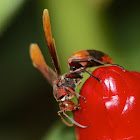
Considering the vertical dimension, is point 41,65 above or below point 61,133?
above

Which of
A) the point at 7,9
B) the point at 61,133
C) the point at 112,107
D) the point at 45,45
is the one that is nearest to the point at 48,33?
the point at 112,107

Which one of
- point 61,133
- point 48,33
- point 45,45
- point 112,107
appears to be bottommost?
point 61,133

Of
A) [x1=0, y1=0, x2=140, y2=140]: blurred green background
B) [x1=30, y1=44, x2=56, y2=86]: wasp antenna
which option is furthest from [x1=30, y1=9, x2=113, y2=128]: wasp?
[x1=0, y1=0, x2=140, y2=140]: blurred green background

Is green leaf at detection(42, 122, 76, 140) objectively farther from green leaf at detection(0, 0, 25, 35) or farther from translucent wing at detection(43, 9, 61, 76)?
green leaf at detection(0, 0, 25, 35)

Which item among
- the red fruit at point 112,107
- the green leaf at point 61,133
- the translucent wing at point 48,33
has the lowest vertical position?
the green leaf at point 61,133

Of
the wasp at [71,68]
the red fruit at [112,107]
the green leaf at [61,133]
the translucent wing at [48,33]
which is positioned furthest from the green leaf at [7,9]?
the red fruit at [112,107]

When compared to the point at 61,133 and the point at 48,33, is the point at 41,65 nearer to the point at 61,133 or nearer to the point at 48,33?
the point at 48,33

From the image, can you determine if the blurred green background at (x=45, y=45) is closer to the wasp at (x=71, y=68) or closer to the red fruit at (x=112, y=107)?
the wasp at (x=71, y=68)
